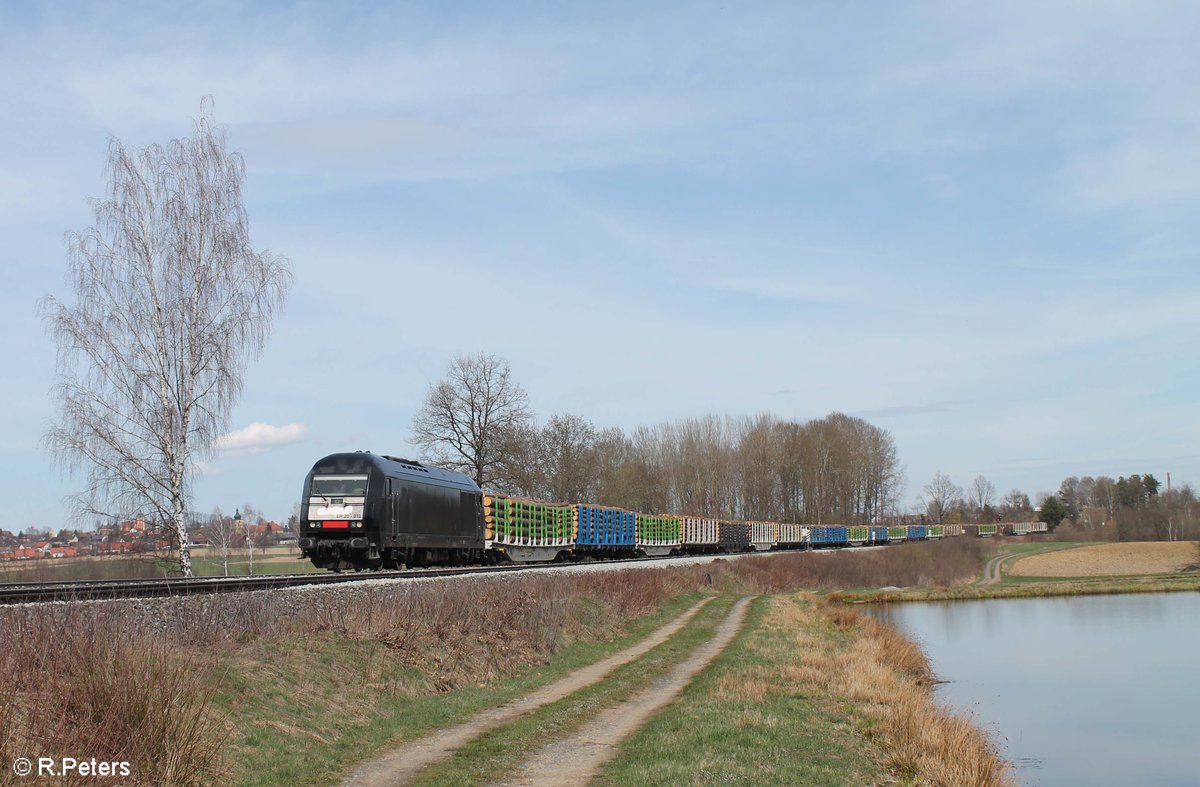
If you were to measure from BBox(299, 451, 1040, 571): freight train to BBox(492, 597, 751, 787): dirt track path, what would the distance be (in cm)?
1227

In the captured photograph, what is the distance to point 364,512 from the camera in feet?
92.7

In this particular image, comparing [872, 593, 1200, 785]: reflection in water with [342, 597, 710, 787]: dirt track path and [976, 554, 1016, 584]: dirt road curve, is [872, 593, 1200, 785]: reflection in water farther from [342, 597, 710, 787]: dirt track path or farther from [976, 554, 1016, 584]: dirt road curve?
[976, 554, 1016, 584]: dirt road curve

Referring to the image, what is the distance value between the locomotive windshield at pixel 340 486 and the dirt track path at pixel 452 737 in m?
10.9

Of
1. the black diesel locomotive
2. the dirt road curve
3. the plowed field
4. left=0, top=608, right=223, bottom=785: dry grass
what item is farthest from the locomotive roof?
the plowed field

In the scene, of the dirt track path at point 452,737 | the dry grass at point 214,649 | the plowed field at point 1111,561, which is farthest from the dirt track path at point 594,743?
the plowed field at point 1111,561

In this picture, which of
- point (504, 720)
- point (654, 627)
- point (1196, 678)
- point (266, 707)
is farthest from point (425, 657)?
point (1196, 678)

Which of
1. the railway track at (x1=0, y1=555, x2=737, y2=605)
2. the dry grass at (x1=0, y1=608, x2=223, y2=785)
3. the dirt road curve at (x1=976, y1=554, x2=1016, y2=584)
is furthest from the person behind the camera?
the dirt road curve at (x1=976, y1=554, x2=1016, y2=584)

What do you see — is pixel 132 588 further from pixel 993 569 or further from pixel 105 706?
pixel 993 569

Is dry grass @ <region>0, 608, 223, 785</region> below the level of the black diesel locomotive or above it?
below

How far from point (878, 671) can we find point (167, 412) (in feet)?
69.5

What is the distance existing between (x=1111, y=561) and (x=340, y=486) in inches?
3490

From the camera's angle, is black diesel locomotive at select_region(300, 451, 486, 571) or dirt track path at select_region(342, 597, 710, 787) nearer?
dirt track path at select_region(342, 597, 710, 787)

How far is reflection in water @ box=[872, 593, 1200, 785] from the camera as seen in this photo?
21391 mm

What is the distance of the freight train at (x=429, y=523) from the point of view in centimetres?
2853
